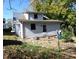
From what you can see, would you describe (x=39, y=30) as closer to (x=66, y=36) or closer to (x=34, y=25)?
(x=34, y=25)

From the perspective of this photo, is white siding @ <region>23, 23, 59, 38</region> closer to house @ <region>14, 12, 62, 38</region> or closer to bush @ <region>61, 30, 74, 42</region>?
house @ <region>14, 12, 62, 38</region>

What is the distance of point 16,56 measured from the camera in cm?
241

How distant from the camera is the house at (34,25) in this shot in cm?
845

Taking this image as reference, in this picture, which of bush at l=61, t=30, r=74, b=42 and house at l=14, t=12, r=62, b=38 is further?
house at l=14, t=12, r=62, b=38

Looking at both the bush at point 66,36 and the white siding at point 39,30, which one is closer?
the bush at point 66,36

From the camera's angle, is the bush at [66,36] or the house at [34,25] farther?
the house at [34,25]

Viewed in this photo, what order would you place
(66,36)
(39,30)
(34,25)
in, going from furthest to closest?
(39,30), (34,25), (66,36)

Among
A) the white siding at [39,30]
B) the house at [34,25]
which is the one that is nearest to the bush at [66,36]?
the house at [34,25]

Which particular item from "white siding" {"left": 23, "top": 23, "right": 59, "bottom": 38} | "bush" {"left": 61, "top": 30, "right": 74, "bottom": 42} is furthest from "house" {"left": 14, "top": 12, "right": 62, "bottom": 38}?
"bush" {"left": 61, "top": 30, "right": 74, "bottom": 42}

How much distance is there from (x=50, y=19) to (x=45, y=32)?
76 cm

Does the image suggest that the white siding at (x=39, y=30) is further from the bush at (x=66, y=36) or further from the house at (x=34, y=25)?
the bush at (x=66, y=36)

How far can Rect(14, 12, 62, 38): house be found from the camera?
8.45 meters

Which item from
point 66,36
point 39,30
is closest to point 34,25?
point 39,30

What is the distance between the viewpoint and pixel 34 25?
8727mm
